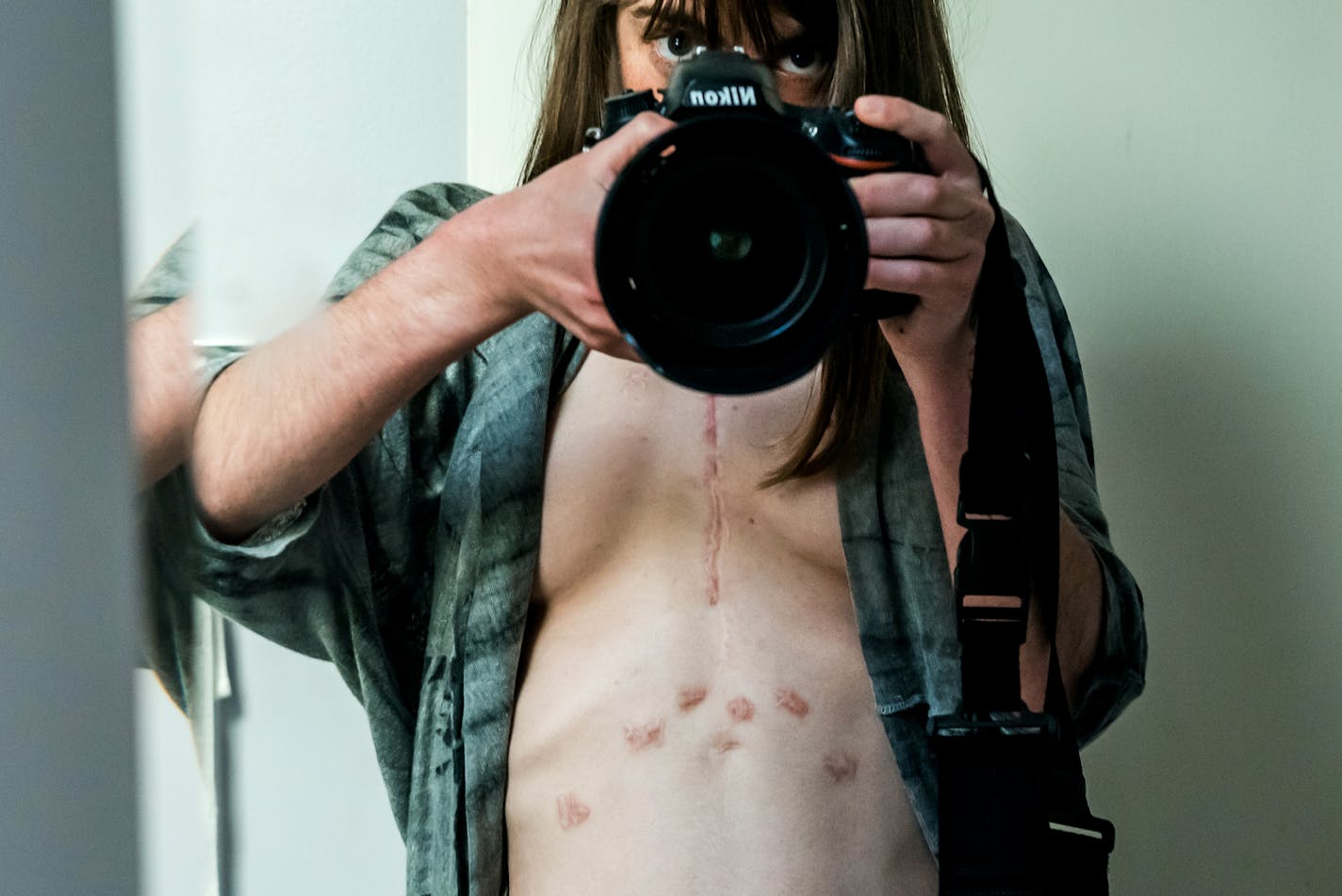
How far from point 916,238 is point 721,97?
104mm

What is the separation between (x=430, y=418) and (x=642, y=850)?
269 mm

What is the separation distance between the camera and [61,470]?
0.36ft

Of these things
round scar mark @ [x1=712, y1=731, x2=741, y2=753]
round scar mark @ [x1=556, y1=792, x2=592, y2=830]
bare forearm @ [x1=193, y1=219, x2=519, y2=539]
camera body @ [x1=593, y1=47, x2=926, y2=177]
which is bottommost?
round scar mark @ [x1=556, y1=792, x2=592, y2=830]

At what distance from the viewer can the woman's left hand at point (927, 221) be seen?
0.51 metres

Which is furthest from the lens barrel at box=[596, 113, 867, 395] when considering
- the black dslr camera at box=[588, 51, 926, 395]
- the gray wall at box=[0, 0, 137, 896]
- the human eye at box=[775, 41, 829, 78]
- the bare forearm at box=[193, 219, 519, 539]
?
the gray wall at box=[0, 0, 137, 896]

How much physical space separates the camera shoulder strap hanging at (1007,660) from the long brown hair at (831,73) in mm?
129

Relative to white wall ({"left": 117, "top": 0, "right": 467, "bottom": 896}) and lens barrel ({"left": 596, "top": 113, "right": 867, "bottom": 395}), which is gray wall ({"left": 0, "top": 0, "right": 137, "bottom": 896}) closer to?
white wall ({"left": 117, "top": 0, "right": 467, "bottom": 896})

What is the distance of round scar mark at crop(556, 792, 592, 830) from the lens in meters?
0.65

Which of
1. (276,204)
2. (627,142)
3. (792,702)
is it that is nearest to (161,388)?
(627,142)

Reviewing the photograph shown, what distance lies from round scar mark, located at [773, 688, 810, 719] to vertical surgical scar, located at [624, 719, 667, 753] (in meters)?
0.06

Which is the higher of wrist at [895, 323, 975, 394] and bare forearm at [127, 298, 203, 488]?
bare forearm at [127, 298, 203, 488]

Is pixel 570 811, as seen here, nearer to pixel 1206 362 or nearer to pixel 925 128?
pixel 925 128

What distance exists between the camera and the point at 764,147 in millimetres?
462

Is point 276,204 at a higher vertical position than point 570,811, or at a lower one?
higher
